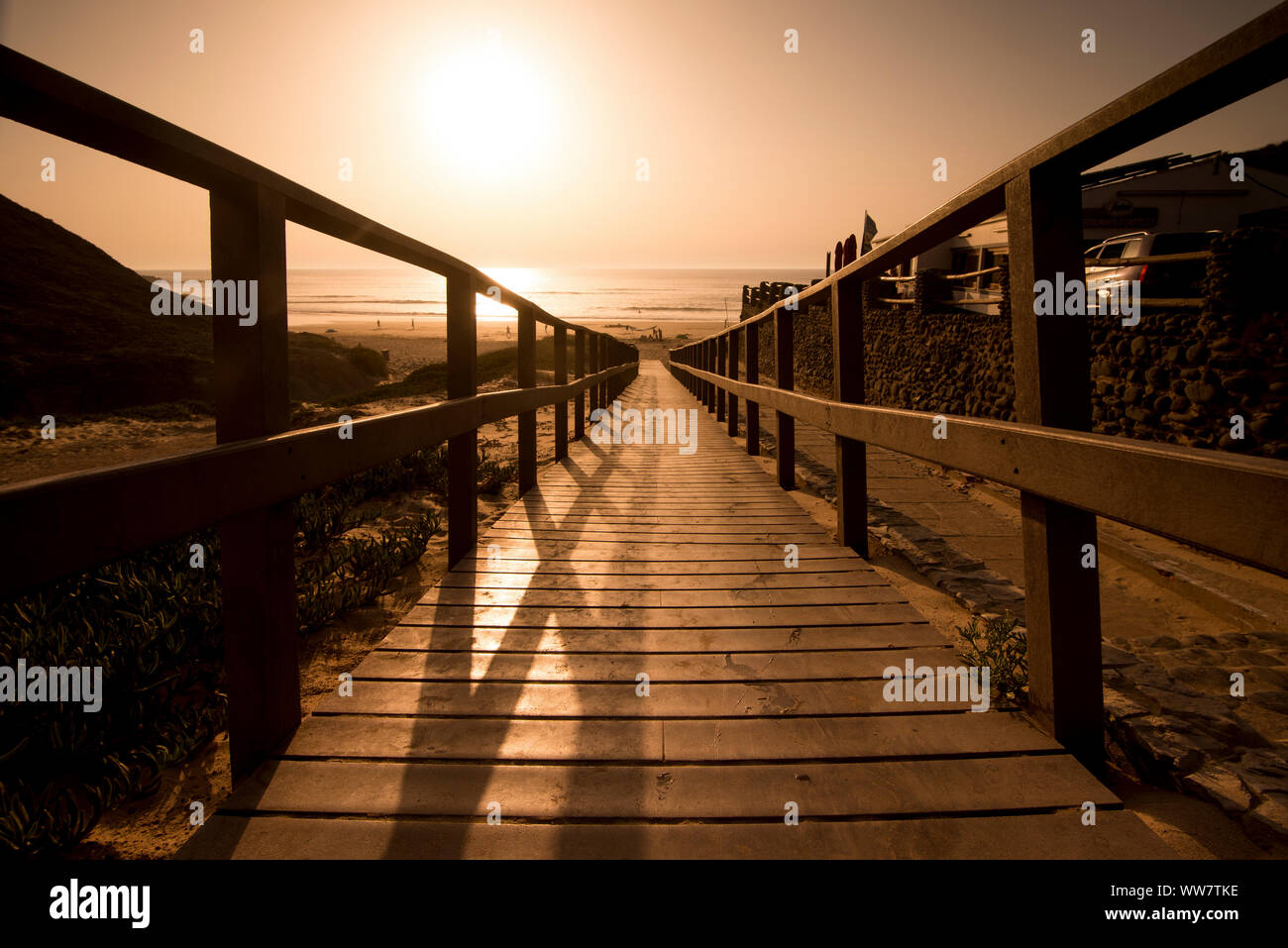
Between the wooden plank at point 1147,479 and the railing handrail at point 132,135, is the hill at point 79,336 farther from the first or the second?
the wooden plank at point 1147,479

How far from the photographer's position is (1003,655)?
80.0 inches

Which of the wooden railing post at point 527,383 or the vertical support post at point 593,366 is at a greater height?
the vertical support post at point 593,366

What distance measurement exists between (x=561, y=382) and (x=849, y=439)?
3.34 metres

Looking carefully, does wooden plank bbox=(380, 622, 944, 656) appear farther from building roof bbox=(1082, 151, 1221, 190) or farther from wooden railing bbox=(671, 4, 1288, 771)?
building roof bbox=(1082, 151, 1221, 190)

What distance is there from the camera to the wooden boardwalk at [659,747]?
1.31 meters

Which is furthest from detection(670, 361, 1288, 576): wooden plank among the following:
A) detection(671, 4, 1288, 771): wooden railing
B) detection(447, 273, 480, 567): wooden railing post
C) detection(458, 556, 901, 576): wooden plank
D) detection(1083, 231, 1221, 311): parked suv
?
detection(1083, 231, 1221, 311): parked suv

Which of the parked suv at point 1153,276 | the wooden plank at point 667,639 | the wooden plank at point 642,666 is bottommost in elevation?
the wooden plank at point 642,666

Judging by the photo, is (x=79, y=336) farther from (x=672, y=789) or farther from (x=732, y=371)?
(x=672, y=789)

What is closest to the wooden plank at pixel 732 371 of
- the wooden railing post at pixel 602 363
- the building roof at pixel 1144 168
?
the wooden railing post at pixel 602 363

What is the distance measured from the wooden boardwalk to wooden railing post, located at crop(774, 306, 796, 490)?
2241 mm

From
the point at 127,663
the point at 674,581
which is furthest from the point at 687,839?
the point at 127,663

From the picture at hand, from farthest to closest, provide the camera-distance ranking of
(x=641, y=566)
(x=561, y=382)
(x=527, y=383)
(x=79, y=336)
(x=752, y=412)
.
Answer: (x=79, y=336), (x=752, y=412), (x=561, y=382), (x=527, y=383), (x=641, y=566)

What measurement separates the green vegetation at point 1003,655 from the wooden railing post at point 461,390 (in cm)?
220

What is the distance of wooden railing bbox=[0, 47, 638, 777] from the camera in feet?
3.21
